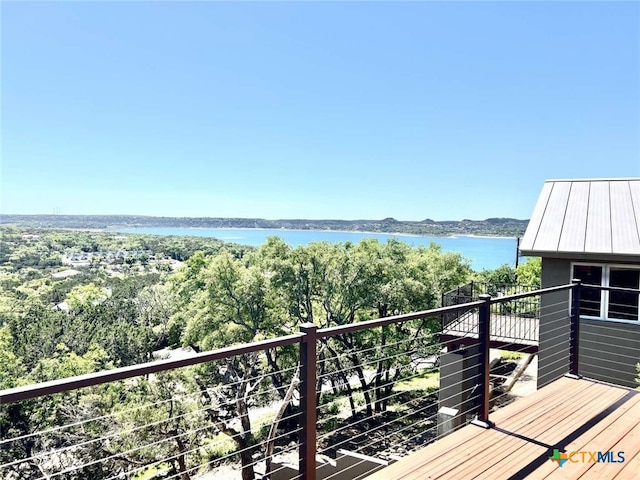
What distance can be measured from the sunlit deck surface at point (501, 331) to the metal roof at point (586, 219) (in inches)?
82.1

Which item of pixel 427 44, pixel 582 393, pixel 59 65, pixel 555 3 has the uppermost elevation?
pixel 59 65

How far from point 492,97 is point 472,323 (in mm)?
21753

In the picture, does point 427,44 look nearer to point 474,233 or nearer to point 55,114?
point 474,233

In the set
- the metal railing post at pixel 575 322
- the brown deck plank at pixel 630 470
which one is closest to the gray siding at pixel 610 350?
the metal railing post at pixel 575 322

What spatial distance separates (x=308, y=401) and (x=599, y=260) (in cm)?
830

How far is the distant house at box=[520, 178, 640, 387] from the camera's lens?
785cm

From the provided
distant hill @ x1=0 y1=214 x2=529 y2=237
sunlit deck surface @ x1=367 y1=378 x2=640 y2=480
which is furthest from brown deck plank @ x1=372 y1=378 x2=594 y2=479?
distant hill @ x1=0 y1=214 x2=529 y2=237

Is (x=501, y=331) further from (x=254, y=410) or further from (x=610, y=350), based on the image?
(x=254, y=410)

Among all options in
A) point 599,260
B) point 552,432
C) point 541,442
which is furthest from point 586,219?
point 541,442

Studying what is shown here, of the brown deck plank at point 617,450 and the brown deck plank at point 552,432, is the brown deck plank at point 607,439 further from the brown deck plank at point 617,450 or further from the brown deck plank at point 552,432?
the brown deck plank at point 552,432

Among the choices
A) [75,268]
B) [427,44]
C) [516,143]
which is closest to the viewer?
[427,44]

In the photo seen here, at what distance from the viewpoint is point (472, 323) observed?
951 cm

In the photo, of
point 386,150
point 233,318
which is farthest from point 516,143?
point 233,318

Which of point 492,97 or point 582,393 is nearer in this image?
point 582,393
